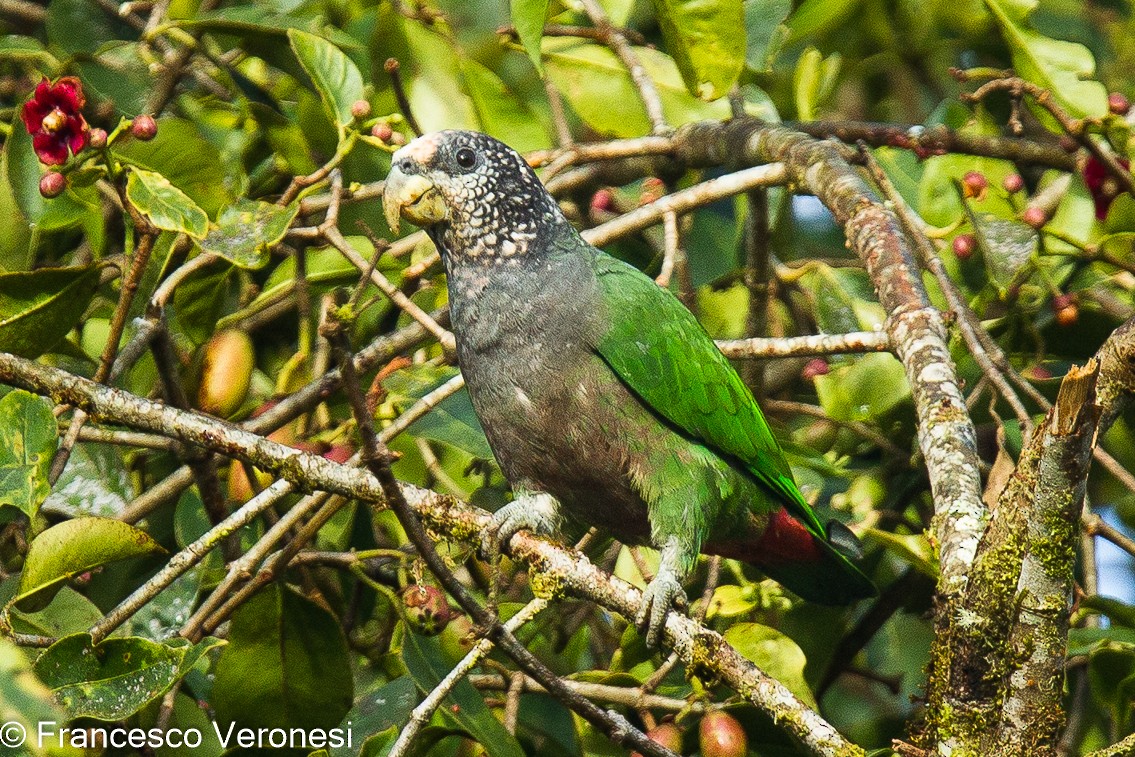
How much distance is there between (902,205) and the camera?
10.1ft

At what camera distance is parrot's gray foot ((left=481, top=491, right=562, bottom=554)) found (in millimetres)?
2442

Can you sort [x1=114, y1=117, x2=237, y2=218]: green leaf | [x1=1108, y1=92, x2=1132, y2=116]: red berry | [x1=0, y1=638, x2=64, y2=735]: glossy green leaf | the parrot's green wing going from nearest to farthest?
[x1=0, y1=638, x2=64, y2=735]: glossy green leaf → the parrot's green wing → [x1=114, y1=117, x2=237, y2=218]: green leaf → [x1=1108, y1=92, x2=1132, y2=116]: red berry

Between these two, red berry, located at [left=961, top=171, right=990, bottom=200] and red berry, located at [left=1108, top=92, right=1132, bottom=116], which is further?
red berry, located at [left=1108, top=92, right=1132, bottom=116]

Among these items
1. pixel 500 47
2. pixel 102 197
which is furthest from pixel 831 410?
pixel 102 197

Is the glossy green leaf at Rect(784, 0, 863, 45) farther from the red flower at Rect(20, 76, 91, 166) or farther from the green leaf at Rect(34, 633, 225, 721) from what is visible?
the green leaf at Rect(34, 633, 225, 721)

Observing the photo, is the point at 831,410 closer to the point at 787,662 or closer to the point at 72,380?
the point at 787,662

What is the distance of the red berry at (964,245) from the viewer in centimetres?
323

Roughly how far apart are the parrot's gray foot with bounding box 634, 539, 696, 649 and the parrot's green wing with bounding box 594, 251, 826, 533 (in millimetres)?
336

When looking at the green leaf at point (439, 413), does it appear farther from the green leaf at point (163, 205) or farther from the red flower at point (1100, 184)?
the red flower at point (1100, 184)

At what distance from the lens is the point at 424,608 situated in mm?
2623

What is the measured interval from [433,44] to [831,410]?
1491mm

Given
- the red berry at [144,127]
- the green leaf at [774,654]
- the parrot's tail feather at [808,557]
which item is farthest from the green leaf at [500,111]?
the green leaf at [774,654]

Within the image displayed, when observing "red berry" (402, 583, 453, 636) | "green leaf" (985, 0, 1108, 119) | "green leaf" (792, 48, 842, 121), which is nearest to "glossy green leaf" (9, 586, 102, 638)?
"red berry" (402, 583, 453, 636)

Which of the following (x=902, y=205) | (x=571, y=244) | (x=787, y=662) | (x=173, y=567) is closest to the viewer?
(x=173, y=567)
